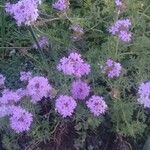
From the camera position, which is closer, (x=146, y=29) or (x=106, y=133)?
(x=106, y=133)

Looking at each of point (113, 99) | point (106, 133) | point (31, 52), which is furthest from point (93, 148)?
point (31, 52)

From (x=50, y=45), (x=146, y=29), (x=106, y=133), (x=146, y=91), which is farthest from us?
(x=146, y=29)

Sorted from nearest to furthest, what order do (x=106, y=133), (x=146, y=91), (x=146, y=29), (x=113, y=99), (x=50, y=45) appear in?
(x=146, y=91) → (x=113, y=99) → (x=106, y=133) → (x=50, y=45) → (x=146, y=29)

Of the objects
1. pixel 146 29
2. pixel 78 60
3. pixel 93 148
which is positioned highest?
pixel 78 60

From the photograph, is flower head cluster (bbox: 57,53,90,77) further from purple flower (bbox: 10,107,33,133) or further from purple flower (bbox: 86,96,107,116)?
purple flower (bbox: 10,107,33,133)

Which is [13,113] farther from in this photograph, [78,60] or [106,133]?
[106,133]

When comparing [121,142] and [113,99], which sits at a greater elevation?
[113,99]

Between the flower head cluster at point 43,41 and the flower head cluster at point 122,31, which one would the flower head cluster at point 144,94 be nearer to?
the flower head cluster at point 122,31

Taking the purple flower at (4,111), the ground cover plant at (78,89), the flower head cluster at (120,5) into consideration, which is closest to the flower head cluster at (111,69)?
the ground cover plant at (78,89)
